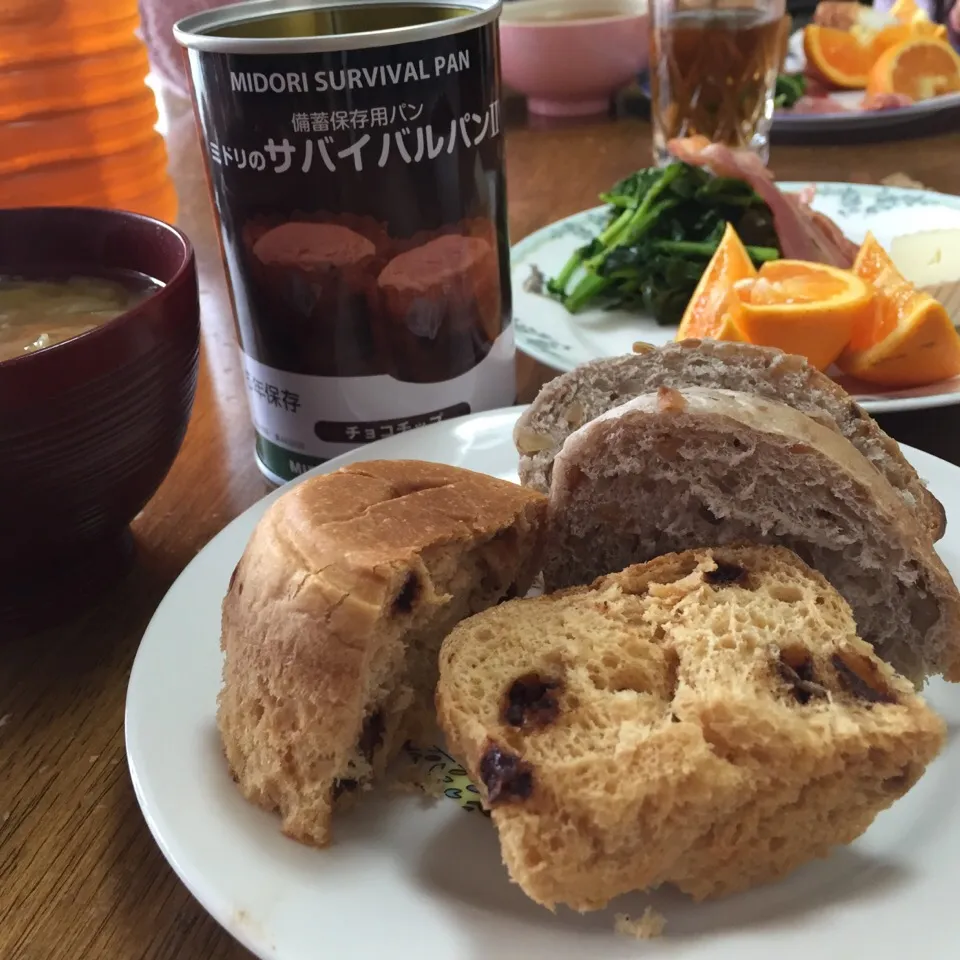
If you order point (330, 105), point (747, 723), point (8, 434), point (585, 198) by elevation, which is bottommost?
point (585, 198)

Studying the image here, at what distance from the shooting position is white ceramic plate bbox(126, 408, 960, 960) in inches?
31.3

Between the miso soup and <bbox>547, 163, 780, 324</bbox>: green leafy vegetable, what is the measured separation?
1028mm

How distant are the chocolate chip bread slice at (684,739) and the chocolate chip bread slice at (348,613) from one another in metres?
0.09

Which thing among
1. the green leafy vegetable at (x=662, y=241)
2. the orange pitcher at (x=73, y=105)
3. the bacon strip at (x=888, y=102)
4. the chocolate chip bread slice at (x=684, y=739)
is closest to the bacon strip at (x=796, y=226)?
the green leafy vegetable at (x=662, y=241)

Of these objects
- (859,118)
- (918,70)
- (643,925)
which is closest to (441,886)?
(643,925)

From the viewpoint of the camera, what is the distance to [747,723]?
2.83ft

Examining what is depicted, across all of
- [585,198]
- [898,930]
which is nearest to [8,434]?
[898,930]

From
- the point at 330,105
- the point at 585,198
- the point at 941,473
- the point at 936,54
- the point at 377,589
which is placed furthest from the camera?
the point at 936,54

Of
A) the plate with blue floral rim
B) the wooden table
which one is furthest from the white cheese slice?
the wooden table

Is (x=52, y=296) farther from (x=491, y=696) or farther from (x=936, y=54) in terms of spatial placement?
(x=936, y=54)

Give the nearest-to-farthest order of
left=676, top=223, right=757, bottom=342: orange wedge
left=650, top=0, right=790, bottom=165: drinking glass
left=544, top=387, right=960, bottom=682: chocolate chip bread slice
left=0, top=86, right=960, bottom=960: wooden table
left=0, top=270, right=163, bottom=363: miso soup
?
1. left=0, top=86, right=960, bottom=960: wooden table
2. left=544, top=387, right=960, bottom=682: chocolate chip bread slice
3. left=0, top=270, right=163, bottom=363: miso soup
4. left=676, top=223, right=757, bottom=342: orange wedge
5. left=650, top=0, right=790, bottom=165: drinking glass

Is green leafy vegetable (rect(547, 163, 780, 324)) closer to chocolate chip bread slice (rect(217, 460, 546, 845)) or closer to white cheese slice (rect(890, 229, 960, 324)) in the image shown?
white cheese slice (rect(890, 229, 960, 324))

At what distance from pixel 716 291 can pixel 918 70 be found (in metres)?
2.09

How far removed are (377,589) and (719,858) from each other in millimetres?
404
